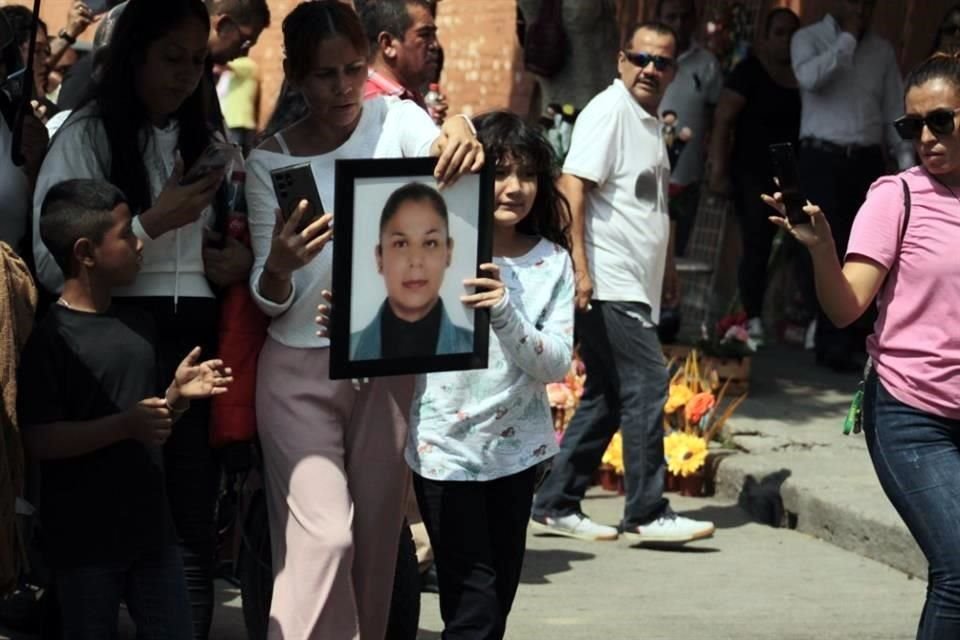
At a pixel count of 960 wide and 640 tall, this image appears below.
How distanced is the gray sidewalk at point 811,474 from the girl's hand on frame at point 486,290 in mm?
3548

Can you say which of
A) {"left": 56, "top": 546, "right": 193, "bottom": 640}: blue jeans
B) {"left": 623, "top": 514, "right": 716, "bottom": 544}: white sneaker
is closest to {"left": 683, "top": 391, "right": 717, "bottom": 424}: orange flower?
{"left": 623, "top": 514, "right": 716, "bottom": 544}: white sneaker

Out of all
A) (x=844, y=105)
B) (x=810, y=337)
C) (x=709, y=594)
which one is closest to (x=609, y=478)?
(x=709, y=594)

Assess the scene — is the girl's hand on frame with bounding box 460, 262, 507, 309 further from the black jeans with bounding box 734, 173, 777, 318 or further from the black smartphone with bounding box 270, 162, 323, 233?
the black jeans with bounding box 734, 173, 777, 318

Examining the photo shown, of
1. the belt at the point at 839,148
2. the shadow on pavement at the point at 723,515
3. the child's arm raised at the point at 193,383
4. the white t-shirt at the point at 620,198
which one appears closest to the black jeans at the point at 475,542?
the child's arm raised at the point at 193,383

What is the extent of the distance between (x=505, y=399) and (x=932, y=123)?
132 cm

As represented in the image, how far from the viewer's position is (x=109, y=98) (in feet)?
18.0

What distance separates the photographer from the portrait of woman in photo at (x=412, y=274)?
5.23 metres

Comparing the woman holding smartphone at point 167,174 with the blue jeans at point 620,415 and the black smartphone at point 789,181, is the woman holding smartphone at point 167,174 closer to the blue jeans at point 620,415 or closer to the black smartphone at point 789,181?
the black smartphone at point 789,181

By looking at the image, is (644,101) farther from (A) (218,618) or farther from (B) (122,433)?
(B) (122,433)

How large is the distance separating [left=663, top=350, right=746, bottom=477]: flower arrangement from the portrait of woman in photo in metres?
4.24

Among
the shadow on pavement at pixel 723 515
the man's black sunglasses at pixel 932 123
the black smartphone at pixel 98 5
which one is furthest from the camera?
the shadow on pavement at pixel 723 515

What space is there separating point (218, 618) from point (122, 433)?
234 centimetres

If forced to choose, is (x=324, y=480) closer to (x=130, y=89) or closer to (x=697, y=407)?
(x=130, y=89)

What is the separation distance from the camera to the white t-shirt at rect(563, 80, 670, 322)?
28.2ft
